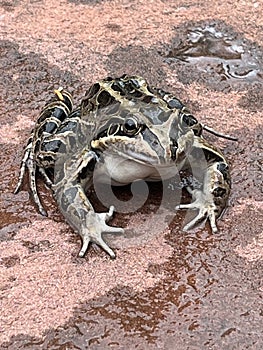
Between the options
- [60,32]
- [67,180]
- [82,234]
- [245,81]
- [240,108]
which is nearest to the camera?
[82,234]

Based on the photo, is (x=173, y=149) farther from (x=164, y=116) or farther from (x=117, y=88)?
(x=117, y=88)

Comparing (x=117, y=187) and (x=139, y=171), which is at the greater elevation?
(x=139, y=171)

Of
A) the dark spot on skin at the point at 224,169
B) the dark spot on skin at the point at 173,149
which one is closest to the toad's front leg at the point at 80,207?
the dark spot on skin at the point at 173,149

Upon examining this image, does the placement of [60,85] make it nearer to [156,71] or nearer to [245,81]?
[156,71]

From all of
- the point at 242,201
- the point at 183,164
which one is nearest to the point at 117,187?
the point at 183,164

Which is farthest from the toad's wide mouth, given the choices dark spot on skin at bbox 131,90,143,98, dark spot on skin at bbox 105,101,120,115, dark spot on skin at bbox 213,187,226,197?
dark spot on skin at bbox 213,187,226,197

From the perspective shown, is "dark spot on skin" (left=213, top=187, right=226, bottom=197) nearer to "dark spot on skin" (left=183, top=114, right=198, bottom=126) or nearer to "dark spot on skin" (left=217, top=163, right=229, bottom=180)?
"dark spot on skin" (left=217, top=163, right=229, bottom=180)

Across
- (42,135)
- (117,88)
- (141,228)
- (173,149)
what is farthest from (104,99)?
(141,228)
